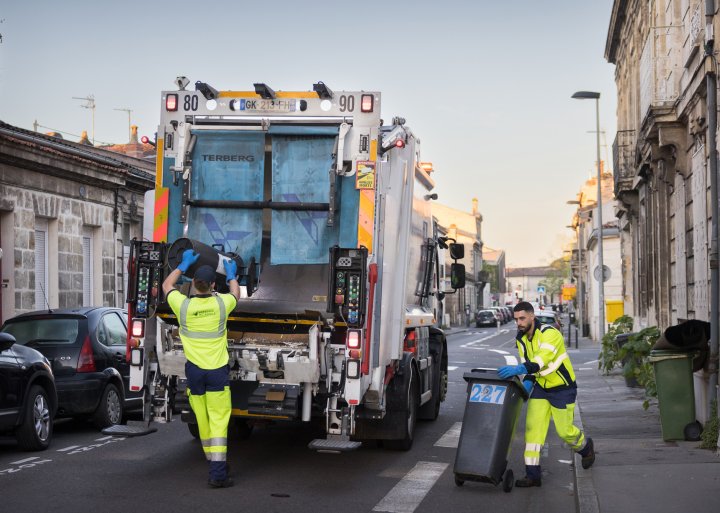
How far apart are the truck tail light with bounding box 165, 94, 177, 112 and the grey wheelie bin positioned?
363 centimetres

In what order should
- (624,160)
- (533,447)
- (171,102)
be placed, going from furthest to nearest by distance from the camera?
(624,160), (171,102), (533,447)

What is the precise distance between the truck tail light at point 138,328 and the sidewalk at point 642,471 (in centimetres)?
392

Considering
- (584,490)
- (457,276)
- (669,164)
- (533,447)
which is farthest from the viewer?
(669,164)

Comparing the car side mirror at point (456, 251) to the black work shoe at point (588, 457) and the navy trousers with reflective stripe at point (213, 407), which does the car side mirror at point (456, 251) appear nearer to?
the black work shoe at point (588, 457)

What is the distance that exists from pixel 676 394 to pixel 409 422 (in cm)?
289

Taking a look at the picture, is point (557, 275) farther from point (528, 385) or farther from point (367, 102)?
point (528, 385)

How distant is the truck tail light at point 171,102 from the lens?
376 inches

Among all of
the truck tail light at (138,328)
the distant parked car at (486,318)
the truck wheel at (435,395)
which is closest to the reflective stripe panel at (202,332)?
the truck tail light at (138,328)

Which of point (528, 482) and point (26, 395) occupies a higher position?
point (26, 395)

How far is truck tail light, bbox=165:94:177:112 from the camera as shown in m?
9.55

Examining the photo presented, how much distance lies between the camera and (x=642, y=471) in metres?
9.08

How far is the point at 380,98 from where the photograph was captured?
9.23m

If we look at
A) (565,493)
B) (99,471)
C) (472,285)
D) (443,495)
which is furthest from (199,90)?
(472,285)

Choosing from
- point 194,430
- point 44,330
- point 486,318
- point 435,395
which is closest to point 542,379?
point 194,430
